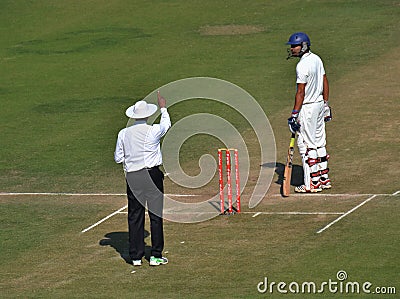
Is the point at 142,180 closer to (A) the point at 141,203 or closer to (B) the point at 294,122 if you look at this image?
(A) the point at 141,203

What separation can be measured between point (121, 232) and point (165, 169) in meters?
4.27

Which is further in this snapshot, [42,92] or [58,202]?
[42,92]

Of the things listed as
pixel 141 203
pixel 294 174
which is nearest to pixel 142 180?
pixel 141 203

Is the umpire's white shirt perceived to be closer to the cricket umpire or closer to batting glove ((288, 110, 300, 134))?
the cricket umpire

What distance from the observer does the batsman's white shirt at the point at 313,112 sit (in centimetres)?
1866

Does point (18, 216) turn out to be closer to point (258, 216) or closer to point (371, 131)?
point (258, 216)

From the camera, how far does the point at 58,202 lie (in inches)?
750

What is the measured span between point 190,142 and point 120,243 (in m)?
7.09

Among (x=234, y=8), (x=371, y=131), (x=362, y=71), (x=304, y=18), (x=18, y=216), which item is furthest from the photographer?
(x=234, y=8)

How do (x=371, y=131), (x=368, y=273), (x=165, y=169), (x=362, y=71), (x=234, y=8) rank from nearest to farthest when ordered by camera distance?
(x=368, y=273) < (x=165, y=169) < (x=371, y=131) < (x=362, y=71) < (x=234, y=8)

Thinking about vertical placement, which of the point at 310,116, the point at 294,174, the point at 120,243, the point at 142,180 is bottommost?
the point at 120,243

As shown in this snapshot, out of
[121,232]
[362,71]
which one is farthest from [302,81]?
[362,71]

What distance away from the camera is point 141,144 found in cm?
1511

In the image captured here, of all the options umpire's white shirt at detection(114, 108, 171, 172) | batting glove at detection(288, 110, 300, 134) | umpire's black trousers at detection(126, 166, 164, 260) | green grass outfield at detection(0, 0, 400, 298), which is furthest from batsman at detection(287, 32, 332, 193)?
umpire's black trousers at detection(126, 166, 164, 260)
